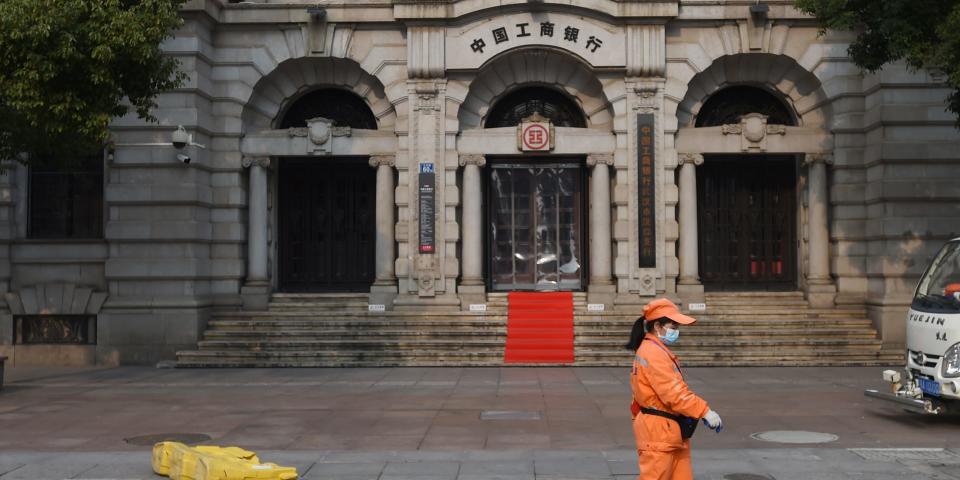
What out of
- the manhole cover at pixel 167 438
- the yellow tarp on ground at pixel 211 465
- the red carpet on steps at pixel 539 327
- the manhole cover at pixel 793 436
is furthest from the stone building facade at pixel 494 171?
the yellow tarp on ground at pixel 211 465

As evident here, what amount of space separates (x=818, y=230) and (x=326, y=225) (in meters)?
13.0

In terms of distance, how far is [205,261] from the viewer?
938 inches

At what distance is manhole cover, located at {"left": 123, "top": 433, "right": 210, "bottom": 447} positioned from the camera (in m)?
12.6

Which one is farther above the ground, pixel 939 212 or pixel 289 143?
pixel 289 143

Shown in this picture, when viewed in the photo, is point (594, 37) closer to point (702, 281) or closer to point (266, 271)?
point (702, 281)

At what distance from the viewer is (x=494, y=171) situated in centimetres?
2562

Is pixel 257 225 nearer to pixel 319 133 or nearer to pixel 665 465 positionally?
pixel 319 133

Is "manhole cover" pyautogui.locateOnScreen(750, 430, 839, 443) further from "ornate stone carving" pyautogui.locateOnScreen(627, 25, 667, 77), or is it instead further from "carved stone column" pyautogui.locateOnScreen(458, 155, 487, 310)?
"ornate stone carving" pyautogui.locateOnScreen(627, 25, 667, 77)

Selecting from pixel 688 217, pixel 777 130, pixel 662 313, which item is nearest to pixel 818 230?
pixel 777 130

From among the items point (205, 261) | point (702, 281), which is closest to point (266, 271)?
point (205, 261)

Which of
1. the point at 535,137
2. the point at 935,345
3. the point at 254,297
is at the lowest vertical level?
the point at 935,345

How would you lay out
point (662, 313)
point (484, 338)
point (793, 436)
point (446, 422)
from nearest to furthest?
point (662, 313) < point (793, 436) < point (446, 422) < point (484, 338)

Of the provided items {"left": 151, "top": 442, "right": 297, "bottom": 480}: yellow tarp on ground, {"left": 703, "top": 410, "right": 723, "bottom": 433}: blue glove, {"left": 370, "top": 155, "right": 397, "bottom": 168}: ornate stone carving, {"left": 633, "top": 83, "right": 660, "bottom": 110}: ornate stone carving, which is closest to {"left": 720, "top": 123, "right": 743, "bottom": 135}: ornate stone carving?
{"left": 633, "top": 83, "right": 660, "bottom": 110}: ornate stone carving

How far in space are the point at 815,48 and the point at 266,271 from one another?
1519 centimetres
